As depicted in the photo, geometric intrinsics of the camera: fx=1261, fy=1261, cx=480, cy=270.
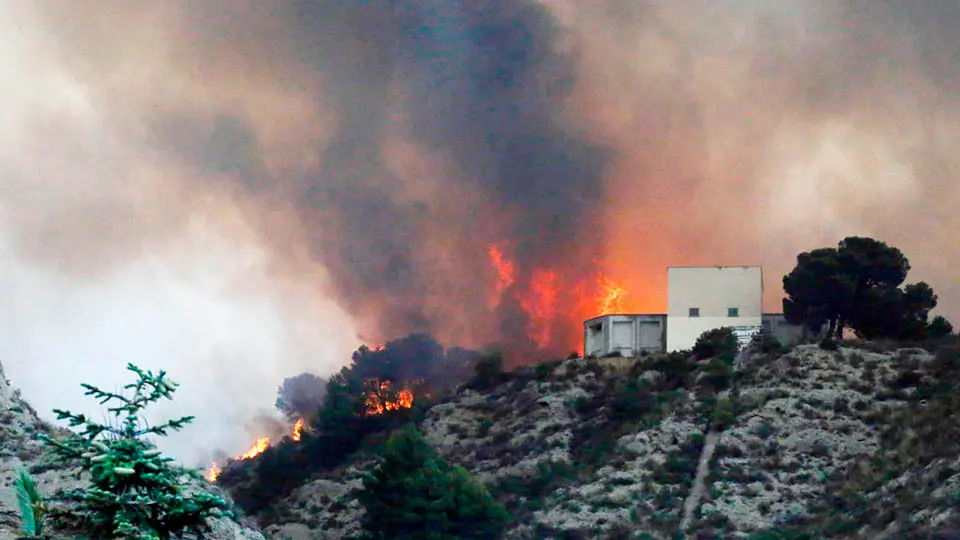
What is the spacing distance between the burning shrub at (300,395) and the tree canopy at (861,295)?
4016 cm

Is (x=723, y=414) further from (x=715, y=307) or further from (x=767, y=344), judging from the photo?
(x=715, y=307)

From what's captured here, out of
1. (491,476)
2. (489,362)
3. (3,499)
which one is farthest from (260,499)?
(3,499)

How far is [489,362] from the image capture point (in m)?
88.4


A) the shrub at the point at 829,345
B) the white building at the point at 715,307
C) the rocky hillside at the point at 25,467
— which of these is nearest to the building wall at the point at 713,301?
the white building at the point at 715,307

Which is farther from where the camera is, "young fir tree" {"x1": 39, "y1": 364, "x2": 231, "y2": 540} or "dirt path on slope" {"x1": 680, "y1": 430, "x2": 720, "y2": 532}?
"dirt path on slope" {"x1": 680, "y1": 430, "x2": 720, "y2": 532}

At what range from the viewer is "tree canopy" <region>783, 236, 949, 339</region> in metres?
82.0

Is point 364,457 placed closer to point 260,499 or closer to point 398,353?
point 260,499

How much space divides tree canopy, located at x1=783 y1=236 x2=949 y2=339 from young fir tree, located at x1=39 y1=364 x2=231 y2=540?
71.2 metres

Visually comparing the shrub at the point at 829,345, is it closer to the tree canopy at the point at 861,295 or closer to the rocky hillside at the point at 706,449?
the rocky hillside at the point at 706,449

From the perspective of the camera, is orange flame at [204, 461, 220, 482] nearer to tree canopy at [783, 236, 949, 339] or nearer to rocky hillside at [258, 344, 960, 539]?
rocky hillside at [258, 344, 960, 539]

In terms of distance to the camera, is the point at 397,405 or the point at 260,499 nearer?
the point at 260,499

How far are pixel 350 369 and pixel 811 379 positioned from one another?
37.2 meters

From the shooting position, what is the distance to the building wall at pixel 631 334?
283 ft

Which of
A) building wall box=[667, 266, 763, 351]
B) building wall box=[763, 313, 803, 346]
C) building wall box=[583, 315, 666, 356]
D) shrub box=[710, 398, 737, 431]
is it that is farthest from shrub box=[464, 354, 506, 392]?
shrub box=[710, 398, 737, 431]
